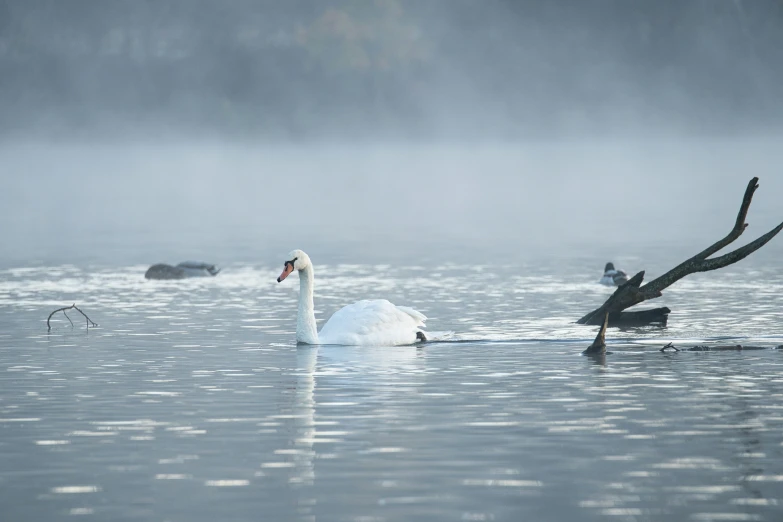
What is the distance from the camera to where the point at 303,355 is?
82.7ft

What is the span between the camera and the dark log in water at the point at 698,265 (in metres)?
22.8

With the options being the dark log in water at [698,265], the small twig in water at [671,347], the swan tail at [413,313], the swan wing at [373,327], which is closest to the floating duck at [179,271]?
the swan wing at [373,327]

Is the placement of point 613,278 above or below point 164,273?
Result: below

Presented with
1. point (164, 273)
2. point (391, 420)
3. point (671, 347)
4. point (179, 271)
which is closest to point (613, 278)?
point (179, 271)

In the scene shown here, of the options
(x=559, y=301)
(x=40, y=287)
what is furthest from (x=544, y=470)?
(x=40, y=287)

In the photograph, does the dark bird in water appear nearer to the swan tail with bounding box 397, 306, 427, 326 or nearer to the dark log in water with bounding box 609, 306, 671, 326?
the dark log in water with bounding box 609, 306, 671, 326

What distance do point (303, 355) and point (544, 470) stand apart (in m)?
9.17

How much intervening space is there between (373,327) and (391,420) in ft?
23.1

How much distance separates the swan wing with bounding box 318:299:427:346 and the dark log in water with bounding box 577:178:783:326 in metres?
3.07

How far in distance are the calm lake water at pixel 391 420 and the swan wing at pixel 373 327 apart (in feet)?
0.95

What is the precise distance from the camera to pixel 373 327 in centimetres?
2614

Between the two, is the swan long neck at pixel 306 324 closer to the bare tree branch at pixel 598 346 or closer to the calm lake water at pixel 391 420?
the calm lake water at pixel 391 420

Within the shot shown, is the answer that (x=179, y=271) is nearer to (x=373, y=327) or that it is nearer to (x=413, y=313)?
(x=413, y=313)

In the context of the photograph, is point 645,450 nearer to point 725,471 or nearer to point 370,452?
point 725,471
